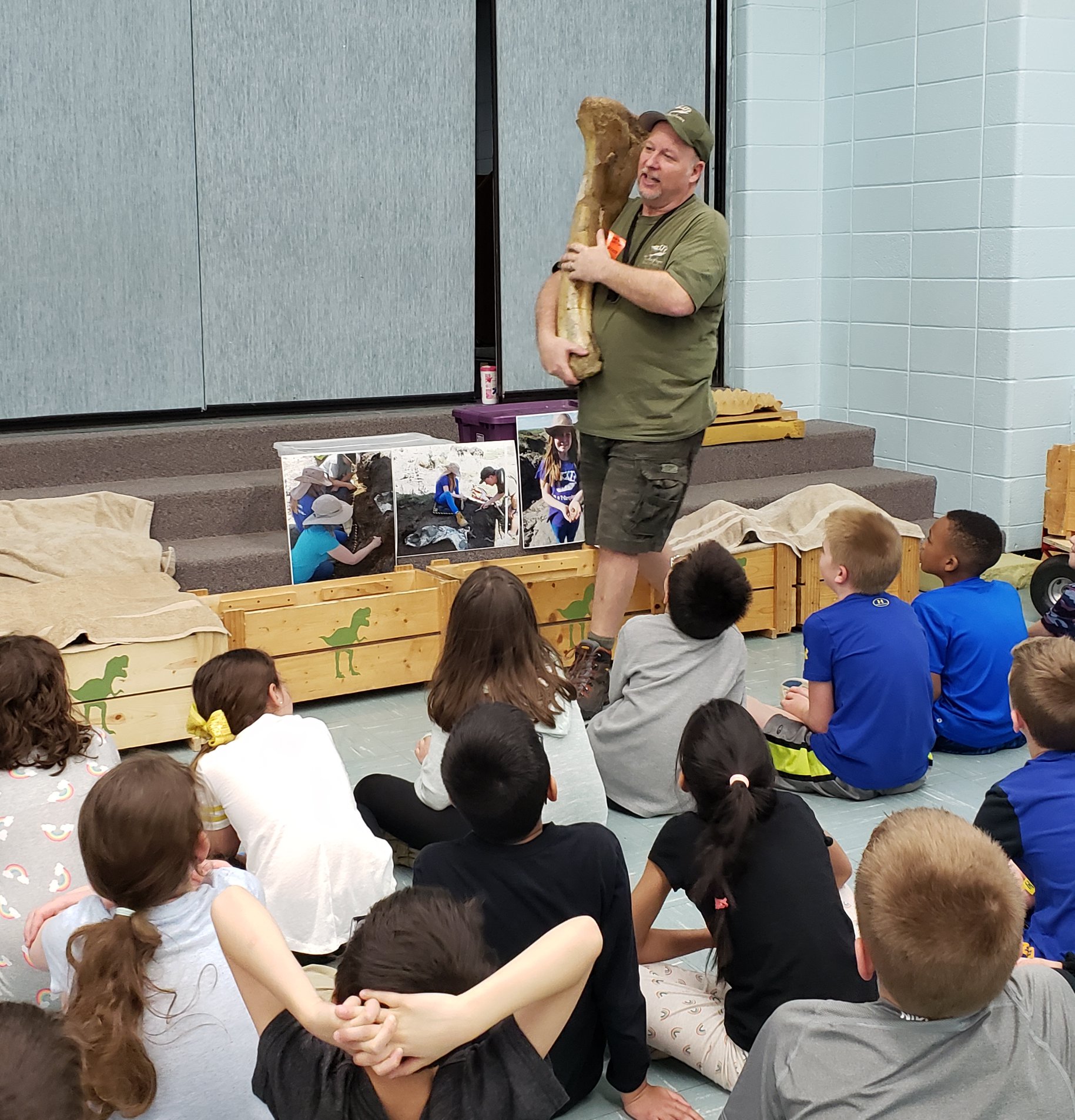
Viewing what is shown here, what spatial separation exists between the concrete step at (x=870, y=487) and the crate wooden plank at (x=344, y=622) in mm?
1577

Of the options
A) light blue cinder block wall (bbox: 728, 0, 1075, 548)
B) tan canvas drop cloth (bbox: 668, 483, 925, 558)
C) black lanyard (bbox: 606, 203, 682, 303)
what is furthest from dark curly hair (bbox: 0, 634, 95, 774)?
light blue cinder block wall (bbox: 728, 0, 1075, 548)

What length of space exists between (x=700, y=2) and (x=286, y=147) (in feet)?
6.70

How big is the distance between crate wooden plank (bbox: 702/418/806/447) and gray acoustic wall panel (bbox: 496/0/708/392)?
2.77 ft

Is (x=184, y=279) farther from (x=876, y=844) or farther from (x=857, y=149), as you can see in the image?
(x=876, y=844)

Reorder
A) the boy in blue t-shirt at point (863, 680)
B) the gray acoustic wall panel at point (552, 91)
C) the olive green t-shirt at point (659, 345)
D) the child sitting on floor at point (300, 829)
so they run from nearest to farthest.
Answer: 1. the child sitting on floor at point (300, 829)
2. the boy in blue t-shirt at point (863, 680)
3. the olive green t-shirt at point (659, 345)
4. the gray acoustic wall panel at point (552, 91)

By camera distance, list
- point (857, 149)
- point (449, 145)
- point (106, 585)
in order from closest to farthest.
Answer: point (106, 585) → point (449, 145) → point (857, 149)

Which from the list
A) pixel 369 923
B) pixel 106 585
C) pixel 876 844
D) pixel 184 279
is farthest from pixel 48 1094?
pixel 184 279

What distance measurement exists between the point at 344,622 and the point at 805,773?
57.5 inches

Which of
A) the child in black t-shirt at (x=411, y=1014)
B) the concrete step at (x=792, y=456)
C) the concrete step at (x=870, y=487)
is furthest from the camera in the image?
the concrete step at (x=792, y=456)

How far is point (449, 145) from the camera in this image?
5.80 m

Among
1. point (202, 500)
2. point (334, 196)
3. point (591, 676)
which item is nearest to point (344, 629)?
point (591, 676)

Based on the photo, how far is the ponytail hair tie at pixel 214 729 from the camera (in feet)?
8.61

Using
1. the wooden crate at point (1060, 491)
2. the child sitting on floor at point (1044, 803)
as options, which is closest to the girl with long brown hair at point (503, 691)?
the child sitting on floor at point (1044, 803)

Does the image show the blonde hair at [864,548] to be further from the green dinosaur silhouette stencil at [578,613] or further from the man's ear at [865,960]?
the man's ear at [865,960]
